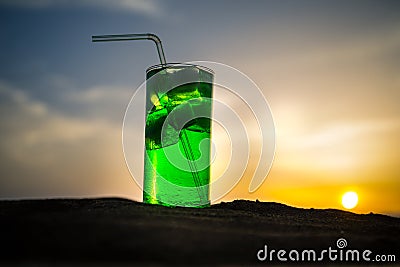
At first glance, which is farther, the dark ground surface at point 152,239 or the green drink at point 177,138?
the green drink at point 177,138

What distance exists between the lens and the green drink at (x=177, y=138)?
16.6 ft

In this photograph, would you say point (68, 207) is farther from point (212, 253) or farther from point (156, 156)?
point (212, 253)

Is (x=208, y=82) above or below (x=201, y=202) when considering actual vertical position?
above

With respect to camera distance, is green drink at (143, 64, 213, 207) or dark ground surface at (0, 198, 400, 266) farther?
green drink at (143, 64, 213, 207)

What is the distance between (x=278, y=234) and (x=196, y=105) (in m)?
2.32

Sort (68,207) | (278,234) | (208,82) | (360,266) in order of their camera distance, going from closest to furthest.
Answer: (360,266), (278,234), (68,207), (208,82)

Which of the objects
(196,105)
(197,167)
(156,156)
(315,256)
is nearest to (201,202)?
(197,167)

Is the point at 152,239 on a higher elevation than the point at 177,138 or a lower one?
lower

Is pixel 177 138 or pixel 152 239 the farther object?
pixel 177 138

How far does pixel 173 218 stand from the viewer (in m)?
3.55

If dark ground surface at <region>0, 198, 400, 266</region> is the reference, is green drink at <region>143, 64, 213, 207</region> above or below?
above

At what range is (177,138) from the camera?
516cm

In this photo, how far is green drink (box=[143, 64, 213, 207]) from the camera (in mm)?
5066

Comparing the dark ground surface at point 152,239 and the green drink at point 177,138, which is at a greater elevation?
the green drink at point 177,138
